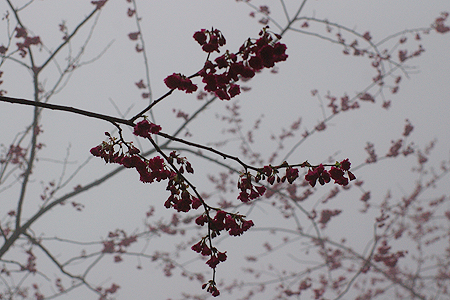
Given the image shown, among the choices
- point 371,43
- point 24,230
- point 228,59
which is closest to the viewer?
point 228,59

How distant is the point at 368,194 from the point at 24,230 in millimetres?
4340

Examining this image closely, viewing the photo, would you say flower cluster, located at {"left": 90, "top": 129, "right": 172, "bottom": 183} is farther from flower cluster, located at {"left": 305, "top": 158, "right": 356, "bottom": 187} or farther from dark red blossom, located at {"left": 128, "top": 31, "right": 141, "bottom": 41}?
dark red blossom, located at {"left": 128, "top": 31, "right": 141, "bottom": 41}

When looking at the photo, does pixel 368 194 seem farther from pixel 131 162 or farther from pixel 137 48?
pixel 131 162

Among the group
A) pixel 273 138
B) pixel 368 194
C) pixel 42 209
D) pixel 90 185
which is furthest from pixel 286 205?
pixel 42 209

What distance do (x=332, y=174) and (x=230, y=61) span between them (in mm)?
570

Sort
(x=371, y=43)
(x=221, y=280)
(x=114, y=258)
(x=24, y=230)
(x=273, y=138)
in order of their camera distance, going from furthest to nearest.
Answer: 1. (x=221, y=280)
2. (x=273, y=138)
3. (x=114, y=258)
4. (x=371, y=43)
5. (x=24, y=230)

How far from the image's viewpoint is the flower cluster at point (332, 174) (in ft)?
4.06

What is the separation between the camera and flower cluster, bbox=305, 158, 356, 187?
4.06 feet

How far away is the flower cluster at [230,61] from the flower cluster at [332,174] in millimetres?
448

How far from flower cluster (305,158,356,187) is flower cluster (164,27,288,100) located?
0.45 metres

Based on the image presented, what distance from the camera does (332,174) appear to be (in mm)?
1242

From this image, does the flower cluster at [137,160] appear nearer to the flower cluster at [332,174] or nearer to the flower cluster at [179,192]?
the flower cluster at [179,192]

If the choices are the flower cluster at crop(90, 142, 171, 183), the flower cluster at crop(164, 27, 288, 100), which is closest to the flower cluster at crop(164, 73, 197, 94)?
the flower cluster at crop(164, 27, 288, 100)

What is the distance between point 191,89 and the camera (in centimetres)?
118
